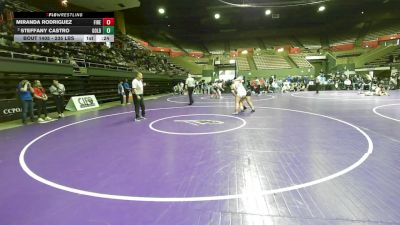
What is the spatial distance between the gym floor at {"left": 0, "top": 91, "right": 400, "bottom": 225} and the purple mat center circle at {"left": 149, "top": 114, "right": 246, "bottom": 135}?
150 mm

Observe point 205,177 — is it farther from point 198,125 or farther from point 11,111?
point 11,111

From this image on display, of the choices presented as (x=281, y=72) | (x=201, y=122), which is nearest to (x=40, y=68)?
(x=201, y=122)

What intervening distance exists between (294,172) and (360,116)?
6943 mm

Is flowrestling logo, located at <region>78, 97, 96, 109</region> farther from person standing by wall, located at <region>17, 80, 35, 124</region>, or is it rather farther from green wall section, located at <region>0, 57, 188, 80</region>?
person standing by wall, located at <region>17, 80, 35, 124</region>

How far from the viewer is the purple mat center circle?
7.51m

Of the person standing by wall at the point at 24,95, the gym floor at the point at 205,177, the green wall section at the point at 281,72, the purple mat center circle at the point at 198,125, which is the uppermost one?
the green wall section at the point at 281,72

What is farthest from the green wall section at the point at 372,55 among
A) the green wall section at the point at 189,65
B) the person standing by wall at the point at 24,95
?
the person standing by wall at the point at 24,95

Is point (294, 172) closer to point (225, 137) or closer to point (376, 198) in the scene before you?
point (376, 198)
